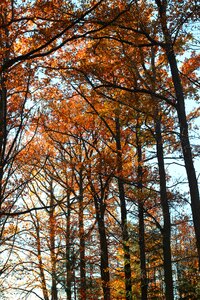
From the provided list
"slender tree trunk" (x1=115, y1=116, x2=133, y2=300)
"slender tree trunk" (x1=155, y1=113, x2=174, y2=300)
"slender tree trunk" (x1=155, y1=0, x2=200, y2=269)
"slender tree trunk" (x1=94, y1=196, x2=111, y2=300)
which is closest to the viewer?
"slender tree trunk" (x1=155, y1=0, x2=200, y2=269)

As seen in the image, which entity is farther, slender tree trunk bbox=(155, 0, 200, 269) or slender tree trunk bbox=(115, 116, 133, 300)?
slender tree trunk bbox=(115, 116, 133, 300)

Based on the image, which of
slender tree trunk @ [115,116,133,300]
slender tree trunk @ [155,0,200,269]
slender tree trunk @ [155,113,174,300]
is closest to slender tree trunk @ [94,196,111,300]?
slender tree trunk @ [115,116,133,300]

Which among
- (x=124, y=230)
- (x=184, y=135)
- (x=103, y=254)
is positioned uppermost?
(x=184, y=135)

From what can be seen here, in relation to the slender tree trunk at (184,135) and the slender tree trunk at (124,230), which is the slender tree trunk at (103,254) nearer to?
Result: the slender tree trunk at (124,230)

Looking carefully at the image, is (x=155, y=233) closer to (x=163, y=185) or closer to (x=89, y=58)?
(x=163, y=185)

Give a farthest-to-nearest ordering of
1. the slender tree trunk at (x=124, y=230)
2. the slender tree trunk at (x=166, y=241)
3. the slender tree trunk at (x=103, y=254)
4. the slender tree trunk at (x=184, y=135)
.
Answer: the slender tree trunk at (x=103, y=254) < the slender tree trunk at (x=124, y=230) < the slender tree trunk at (x=166, y=241) < the slender tree trunk at (x=184, y=135)

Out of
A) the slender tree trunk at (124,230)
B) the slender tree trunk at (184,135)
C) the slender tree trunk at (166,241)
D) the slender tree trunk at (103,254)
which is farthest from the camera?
the slender tree trunk at (103,254)

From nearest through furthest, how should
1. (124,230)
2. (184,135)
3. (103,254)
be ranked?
(184,135)
(124,230)
(103,254)

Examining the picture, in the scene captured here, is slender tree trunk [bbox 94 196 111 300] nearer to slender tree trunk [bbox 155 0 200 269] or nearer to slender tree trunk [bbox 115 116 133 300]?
slender tree trunk [bbox 115 116 133 300]

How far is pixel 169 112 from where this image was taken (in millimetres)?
11547

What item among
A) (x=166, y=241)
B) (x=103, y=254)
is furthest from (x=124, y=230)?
(x=166, y=241)

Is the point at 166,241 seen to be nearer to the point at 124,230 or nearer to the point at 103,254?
the point at 124,230

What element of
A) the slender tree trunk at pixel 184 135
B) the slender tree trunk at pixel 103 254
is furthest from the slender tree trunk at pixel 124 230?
the slender tree trunk at pixel 184 135

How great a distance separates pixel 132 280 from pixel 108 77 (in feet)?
27.4
